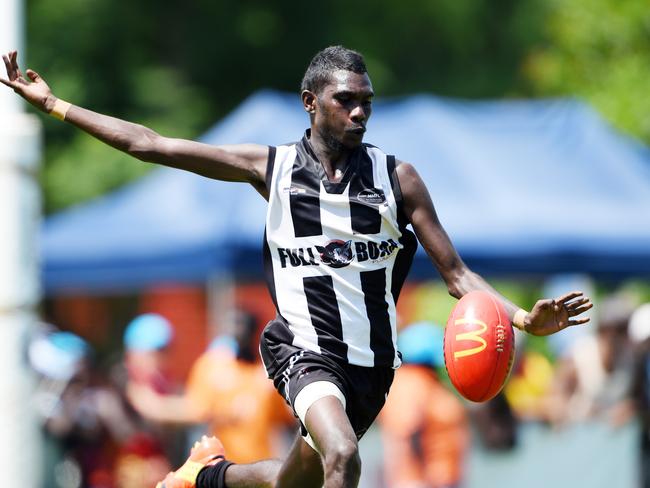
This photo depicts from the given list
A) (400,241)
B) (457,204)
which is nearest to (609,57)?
(457,204)

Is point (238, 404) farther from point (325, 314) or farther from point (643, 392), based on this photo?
point (325, 314)

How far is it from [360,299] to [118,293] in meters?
19.4

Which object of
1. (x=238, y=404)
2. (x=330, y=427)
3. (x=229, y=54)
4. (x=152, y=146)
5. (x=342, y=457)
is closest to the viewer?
(x=342, y=457)

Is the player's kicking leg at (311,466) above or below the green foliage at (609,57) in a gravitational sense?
below

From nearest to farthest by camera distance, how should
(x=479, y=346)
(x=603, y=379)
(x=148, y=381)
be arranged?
(x=479, y=346) < (x=148, y=381) < (x=603, y=379)

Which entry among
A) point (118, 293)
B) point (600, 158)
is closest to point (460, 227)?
point (600, 158)

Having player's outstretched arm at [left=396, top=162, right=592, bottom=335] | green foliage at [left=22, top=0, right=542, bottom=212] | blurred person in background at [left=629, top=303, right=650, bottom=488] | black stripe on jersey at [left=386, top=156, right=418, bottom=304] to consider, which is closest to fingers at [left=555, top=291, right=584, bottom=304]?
player's outstretched arm at [left=396, top=162, right=592, bottom=335]

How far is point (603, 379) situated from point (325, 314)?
6.00 meters

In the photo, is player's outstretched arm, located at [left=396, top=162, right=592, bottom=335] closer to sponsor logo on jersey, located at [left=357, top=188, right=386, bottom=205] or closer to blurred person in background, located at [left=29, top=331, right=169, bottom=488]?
sponsor logo on jersey, located at [left=357, top=188, right=386, bottom=205]

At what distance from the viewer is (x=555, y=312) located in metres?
5.80

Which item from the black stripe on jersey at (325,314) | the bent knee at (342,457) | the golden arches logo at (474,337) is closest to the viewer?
the bent knee at (342,457)

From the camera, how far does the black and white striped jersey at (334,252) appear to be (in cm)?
606

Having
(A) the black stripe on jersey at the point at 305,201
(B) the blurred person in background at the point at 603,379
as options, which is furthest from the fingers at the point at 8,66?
(B) the blurred person in background at the point at 603,379

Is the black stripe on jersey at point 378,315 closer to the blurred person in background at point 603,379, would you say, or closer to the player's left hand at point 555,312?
the player's left hand at point 555,312
